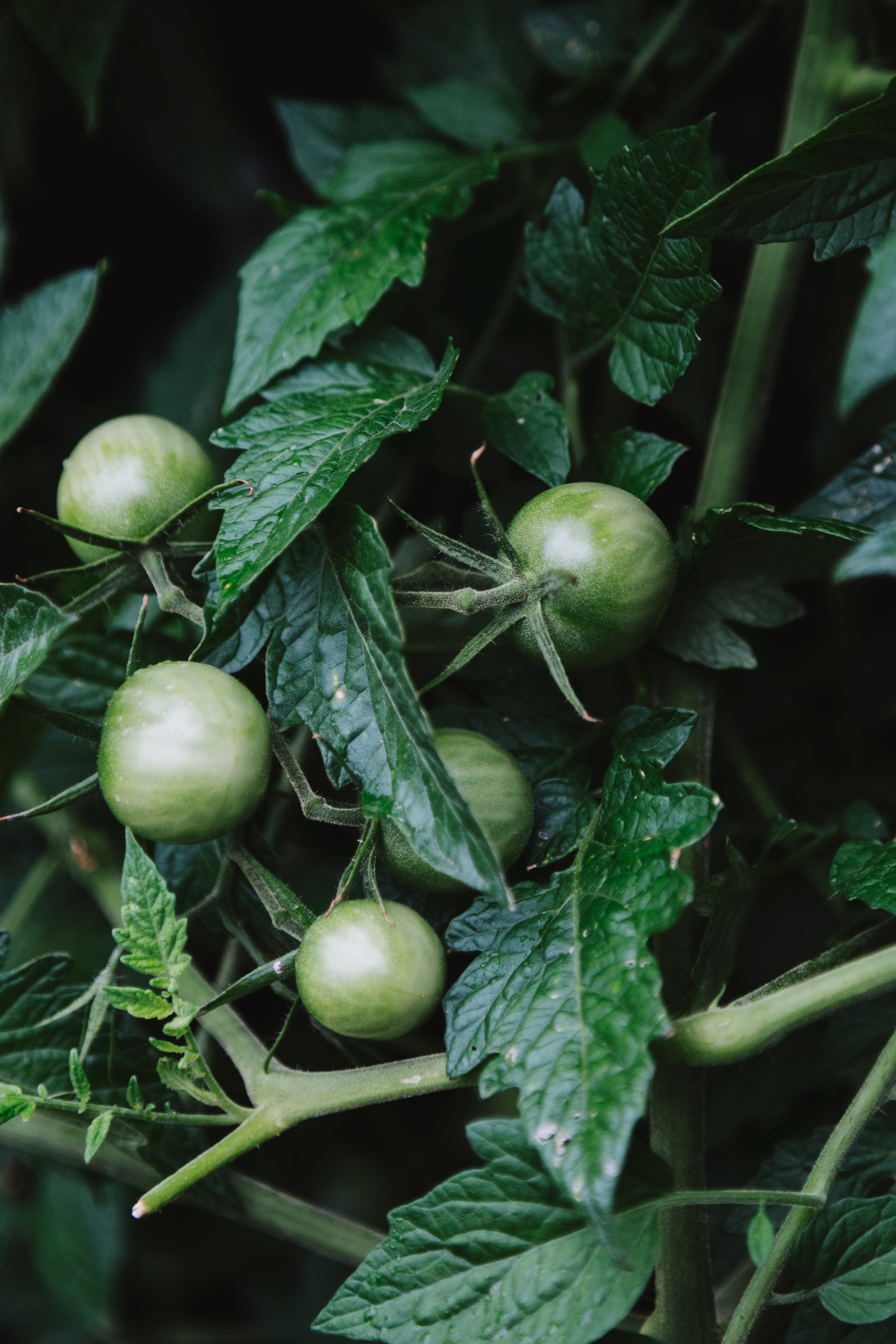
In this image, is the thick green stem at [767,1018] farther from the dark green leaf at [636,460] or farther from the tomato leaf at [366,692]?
the dark green leaf at [636,460]

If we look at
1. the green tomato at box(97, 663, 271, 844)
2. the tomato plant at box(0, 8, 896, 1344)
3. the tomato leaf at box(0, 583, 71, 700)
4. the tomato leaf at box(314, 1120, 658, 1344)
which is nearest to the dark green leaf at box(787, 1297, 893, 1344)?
the tomato plant at box(0, 8, 896, 1344)

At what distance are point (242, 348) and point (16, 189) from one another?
54cm

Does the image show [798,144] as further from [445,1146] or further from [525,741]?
[445,1146]

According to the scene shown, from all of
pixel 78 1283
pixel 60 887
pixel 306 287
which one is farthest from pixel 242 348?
pixel 78 1283

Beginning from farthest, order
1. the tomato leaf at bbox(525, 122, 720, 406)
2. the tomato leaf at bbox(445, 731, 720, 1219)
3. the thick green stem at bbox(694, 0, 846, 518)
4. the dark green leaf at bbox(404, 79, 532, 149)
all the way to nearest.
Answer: the dark green leaf at bbox(404, 79, 532, 149) → the thick green stem at bbox(694, 0, 846, 518) → the tomato leaf at bbox(525, 122, 720, 406) → the tomato leaf at bbox(445, 731, 720, 1219)

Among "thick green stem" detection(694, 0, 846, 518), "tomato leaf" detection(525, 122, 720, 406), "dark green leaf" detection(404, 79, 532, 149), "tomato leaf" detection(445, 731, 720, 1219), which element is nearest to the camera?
"tomato leaf" detection(445, 731, 720, 1219)

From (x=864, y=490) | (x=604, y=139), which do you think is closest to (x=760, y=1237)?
(x=864, y=490)

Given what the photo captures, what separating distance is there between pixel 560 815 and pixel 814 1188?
20 cm

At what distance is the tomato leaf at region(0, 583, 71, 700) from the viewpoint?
47 cm

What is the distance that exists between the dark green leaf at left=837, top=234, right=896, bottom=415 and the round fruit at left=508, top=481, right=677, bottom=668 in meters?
0.13

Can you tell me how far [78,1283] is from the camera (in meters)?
0.85

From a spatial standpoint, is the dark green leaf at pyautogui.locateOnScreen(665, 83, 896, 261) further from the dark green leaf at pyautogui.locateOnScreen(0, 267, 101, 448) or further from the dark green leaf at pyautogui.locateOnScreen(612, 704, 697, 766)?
the dark green leaf at pyautogui.locateOnScreen(0, 267, 101, 448)

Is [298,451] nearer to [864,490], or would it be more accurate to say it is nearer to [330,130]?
[864,490]

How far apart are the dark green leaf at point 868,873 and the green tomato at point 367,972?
192mm
